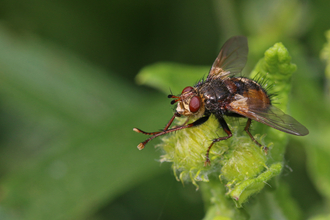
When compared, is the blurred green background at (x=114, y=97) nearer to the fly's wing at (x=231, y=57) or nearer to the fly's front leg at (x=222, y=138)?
the fly's wing at (x=231, y=57)

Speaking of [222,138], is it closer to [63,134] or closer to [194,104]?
[194,104]

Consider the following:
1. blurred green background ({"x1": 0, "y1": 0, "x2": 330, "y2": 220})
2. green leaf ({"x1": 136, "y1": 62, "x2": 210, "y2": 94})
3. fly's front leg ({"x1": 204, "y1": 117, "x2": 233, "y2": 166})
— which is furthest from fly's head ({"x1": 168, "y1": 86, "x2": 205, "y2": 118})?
blurred green background ({"x1": 0, "y1": 0, "x2": 330, "y2": 220})

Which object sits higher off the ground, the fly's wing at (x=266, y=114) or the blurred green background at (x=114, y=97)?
the blurred green background at (x=114, y=97)

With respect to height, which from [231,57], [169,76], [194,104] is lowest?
[194,104]

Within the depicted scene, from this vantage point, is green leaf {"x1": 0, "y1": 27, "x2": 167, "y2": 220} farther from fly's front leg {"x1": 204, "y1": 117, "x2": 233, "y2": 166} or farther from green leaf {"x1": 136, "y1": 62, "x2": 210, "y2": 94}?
fly's front leg {"x1": 204, "y1": 117, "x2": 233, "y2": 166}

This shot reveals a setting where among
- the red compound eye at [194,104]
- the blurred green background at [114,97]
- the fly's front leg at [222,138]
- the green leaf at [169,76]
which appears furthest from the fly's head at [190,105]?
the blurred green background at [114,97]

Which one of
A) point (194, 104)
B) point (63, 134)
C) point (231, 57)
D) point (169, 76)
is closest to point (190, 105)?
point (194, 104)

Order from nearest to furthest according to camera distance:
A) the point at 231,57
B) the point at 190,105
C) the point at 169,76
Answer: the point at 190,105
the point at 231,57
the point at 169,76
